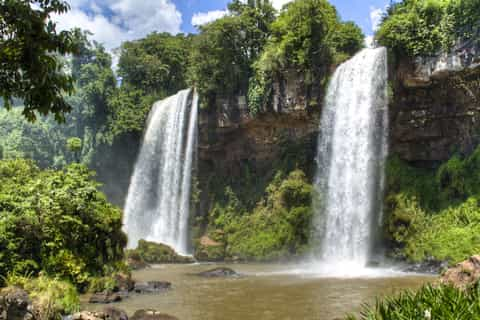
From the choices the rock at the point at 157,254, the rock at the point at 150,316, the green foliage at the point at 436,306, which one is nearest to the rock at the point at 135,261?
the rock at the point at 157,254

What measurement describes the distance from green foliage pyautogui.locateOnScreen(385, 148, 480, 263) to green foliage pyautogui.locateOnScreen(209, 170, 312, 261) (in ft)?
16.7

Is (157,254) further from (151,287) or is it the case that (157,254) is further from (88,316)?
(88,316)

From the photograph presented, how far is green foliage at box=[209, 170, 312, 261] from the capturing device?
25.5 meters

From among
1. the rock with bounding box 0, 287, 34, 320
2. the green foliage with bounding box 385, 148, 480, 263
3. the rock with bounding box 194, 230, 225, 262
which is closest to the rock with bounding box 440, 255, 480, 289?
the rock with bounding box 0, 287, 34, 320

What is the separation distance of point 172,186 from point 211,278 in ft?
43.8

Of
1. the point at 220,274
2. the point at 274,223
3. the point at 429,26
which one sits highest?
the point at 429,26

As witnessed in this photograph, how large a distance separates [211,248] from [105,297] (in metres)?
15.0

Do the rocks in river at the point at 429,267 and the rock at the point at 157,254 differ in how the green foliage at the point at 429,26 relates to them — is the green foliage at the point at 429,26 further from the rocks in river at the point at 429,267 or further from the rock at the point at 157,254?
the rock at the point at 157,254

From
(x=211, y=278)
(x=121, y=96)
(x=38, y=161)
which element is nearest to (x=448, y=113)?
(x=211, y=278)

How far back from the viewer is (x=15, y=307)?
9.38 meters

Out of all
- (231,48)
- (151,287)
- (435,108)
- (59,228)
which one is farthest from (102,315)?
(231,48)

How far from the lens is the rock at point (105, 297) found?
42.5 feet

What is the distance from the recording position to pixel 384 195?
2206cm

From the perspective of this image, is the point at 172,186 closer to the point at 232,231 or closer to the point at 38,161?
the point at 232,231
